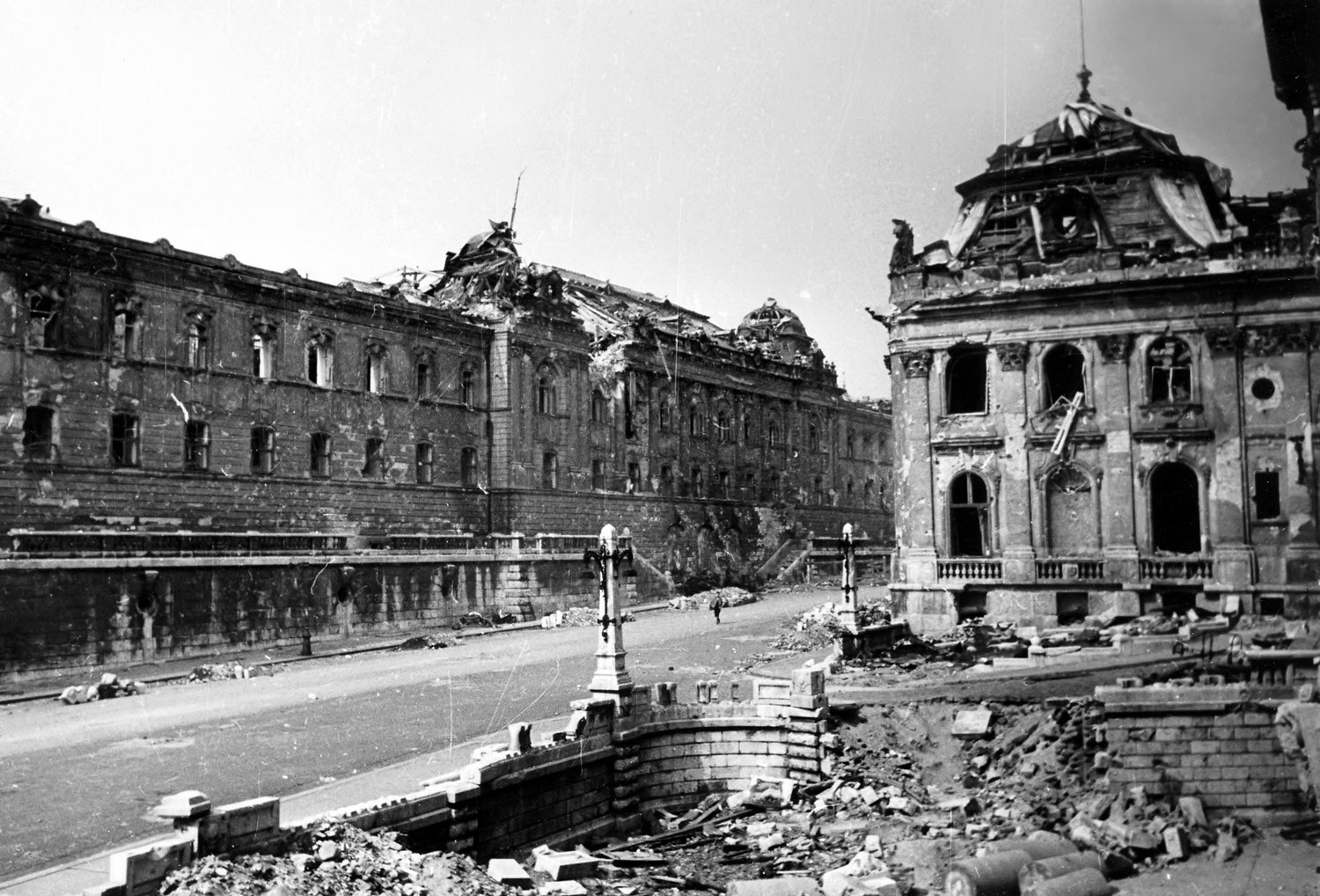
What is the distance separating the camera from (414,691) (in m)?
25.9

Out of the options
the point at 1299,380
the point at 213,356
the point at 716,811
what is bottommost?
the point at 716,811

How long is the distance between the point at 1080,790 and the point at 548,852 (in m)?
8.46

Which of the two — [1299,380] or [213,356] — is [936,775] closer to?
[1299,380]

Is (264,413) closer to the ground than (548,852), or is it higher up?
higher up

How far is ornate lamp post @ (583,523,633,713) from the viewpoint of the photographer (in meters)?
21.1

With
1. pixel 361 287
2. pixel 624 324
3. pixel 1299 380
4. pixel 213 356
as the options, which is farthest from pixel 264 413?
pixel 1299 380

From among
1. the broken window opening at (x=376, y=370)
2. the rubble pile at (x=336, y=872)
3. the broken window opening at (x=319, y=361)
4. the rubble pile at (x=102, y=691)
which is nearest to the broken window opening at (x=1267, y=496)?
the rubble pile at (x=336, y=872)

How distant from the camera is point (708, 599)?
51.2 m

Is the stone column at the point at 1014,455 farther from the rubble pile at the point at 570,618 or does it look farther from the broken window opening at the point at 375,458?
the broken window opening at the point at 375,458

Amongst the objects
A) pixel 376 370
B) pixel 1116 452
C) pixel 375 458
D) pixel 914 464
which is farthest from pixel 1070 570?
pixel 376 370

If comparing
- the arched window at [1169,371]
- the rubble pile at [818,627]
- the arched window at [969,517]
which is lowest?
the rubble pile at [818,627]

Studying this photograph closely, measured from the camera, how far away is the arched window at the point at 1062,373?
104 feet

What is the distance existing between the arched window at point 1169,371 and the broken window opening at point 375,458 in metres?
25.8

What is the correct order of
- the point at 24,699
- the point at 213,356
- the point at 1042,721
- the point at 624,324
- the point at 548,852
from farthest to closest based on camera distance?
the point at 624,324
the point at 213,356
the point at 24,699
the point at 1042,721
the point at 548,852
